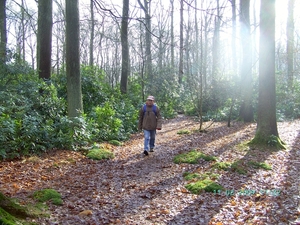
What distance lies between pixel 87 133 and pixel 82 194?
3.72 meters

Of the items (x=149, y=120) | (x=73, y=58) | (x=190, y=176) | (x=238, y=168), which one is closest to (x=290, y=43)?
(x=149, y=120)

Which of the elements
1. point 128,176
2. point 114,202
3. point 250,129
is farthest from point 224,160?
point 250,129

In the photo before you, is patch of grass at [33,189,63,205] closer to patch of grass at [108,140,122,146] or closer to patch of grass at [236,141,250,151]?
patch of grass at [108,140,122,146]

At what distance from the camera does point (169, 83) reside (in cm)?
2139

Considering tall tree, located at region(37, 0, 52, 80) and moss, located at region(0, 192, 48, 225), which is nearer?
moss, located at region(0, 192, 48, 225)

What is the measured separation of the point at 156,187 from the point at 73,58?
5.19m

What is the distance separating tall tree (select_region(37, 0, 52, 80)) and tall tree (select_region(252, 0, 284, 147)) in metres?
7.74

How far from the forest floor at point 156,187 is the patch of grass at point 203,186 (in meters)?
0.12

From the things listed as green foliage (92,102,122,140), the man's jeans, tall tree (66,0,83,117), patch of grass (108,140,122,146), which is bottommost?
patch of grass (108,140,122,146)

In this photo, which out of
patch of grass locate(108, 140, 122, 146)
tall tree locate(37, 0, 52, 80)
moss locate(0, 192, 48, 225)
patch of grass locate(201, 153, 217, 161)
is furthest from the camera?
tall tree locate(37, 0, 52, 80)

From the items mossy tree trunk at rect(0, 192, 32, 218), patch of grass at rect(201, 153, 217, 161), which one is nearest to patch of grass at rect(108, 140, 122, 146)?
patch of grass at rect(201, 153, 217, 161)

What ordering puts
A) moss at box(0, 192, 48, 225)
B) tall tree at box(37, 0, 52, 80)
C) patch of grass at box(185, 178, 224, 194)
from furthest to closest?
tall tree at box(37, 0, 52, 80), patch of grass at box(185, 178, 224, 194), moss at box(0, 192, 48, 225)

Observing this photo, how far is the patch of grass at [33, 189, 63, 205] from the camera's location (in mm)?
4373

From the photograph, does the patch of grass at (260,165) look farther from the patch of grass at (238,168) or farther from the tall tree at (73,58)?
the tall tree at (73,58)
